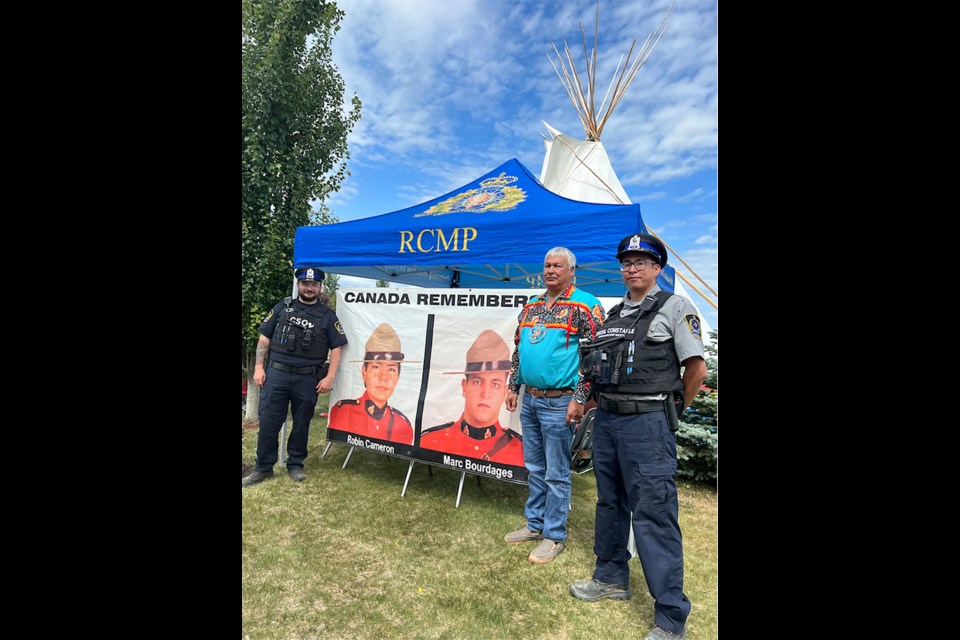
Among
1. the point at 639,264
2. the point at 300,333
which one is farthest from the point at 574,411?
the point at 300,333

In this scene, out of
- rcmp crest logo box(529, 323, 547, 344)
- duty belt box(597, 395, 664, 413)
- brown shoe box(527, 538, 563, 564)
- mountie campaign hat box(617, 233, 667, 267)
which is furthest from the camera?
rcmp crest logo box(529, 323, 547, 344)

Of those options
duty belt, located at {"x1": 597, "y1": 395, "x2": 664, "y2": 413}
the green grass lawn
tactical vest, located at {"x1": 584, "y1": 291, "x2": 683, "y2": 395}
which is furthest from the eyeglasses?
the green grass lawn

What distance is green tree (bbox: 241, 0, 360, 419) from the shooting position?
21.3 feet

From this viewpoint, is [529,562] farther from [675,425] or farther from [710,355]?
[710,355]

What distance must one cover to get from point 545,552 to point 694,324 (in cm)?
178

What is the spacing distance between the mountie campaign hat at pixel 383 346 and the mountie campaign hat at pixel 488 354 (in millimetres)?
676

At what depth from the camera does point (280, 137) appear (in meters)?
6.89

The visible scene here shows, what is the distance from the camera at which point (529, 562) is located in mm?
2727

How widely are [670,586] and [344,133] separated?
809 centimetres

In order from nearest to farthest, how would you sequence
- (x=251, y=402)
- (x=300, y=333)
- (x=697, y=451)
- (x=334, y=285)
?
(x=300, y=333) < (x=697, y=451) < (x=251, y=402) < (x=334, y=285)

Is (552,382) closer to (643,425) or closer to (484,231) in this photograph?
(643,425)

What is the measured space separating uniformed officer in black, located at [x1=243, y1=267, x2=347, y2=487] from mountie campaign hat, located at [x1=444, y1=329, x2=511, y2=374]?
1452mm

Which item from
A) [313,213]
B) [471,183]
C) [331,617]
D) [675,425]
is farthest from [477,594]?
[313,213]

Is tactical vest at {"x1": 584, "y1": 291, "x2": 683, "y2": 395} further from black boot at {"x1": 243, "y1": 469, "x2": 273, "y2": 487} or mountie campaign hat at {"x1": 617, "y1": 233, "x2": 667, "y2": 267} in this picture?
black boot at {"x1": 243, "y1": 469, "x2": 273, "y2": 487}
